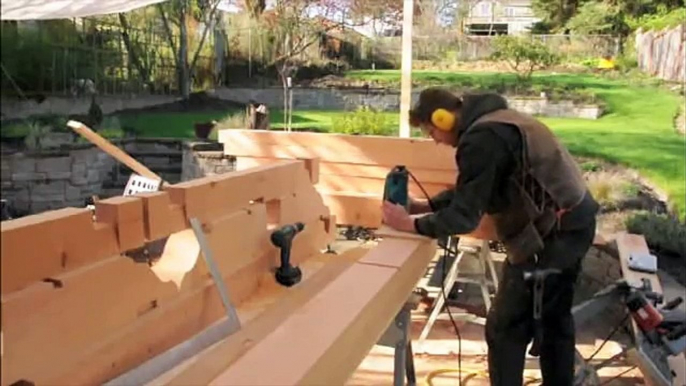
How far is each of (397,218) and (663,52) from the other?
3.64 m

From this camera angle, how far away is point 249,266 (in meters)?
2.32

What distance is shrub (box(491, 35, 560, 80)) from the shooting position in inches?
204

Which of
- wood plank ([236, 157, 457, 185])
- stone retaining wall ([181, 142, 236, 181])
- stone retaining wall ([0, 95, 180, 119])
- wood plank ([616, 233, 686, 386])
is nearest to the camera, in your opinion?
stone retaining wall ([0, 95, 180, 119])

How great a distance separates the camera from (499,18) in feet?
16.8

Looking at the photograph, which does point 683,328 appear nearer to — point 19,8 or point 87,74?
point 87,74

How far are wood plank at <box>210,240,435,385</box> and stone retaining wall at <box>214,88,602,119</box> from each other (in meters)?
2.98

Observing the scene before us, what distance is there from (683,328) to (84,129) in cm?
211

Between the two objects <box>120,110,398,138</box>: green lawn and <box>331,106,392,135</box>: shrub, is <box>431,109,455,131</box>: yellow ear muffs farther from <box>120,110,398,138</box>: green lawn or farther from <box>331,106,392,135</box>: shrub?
<box>331,106,392,135</box>: shrub

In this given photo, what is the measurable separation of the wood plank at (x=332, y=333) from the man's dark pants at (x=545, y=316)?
0.58 metres

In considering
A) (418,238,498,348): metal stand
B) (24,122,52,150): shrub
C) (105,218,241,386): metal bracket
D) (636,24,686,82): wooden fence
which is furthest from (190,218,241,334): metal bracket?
(636,24,686,82): wooden fence

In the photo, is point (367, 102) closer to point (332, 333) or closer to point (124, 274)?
point (124, 274)

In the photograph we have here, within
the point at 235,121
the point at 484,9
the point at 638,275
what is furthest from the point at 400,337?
the point at 484,9

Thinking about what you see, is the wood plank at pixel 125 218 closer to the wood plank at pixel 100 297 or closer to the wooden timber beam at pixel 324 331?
the wood plank at pixel 100 297

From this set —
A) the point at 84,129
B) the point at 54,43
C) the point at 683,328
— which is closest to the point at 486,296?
the point at 683,328
